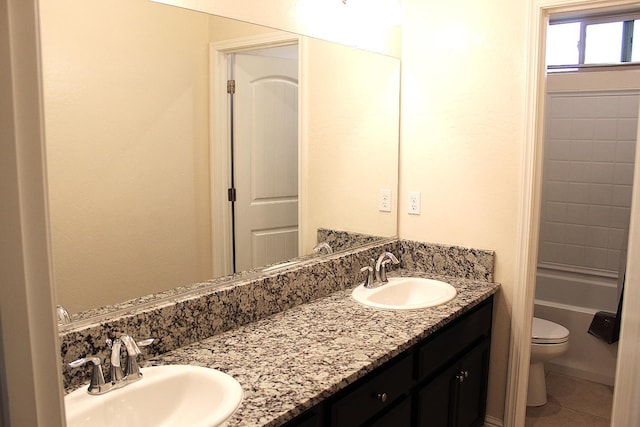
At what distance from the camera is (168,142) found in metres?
1.73

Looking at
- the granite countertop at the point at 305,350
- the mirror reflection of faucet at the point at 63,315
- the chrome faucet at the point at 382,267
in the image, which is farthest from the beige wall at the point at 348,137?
the mirror reflection of faucet at the point at 63,315

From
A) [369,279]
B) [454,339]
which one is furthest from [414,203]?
[454,339]

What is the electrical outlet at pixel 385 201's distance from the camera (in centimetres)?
284

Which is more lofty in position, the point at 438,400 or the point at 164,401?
the point at 164,401

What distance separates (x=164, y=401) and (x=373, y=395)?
64 centimetres

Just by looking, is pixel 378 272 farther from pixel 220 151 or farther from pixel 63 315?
pixel 63 315

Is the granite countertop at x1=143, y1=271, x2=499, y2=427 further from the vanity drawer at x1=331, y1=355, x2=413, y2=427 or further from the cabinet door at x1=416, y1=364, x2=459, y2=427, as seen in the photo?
the cabinet door at x1=416, y1=364, x2=459, y2=427

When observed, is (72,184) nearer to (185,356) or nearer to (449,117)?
(185,356)

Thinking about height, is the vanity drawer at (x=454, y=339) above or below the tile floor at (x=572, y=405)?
above

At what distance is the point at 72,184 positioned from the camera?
4.82 feet

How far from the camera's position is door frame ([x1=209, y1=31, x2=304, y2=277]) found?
1.85 meters

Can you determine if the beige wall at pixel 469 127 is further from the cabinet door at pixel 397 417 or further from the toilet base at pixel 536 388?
the cabinet door at pixel 397 417

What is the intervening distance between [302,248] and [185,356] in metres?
0.83

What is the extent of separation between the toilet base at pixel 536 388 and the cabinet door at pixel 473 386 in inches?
22.0
